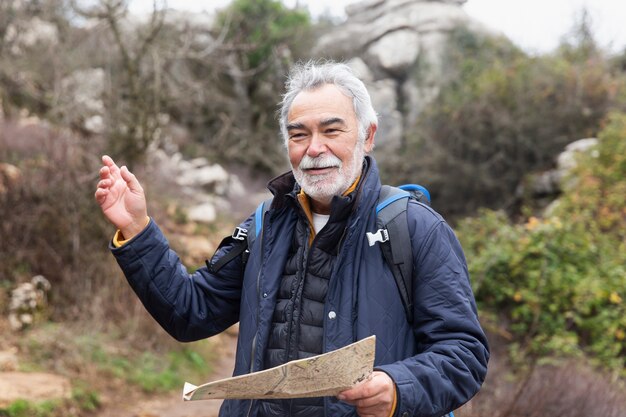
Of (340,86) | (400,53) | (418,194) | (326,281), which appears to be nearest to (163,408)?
(326,281)

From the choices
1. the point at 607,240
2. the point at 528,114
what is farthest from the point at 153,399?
the point at 528,114

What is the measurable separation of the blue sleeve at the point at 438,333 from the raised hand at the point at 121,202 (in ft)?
2.98

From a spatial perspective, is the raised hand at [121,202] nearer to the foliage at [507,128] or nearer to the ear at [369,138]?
the ear at [369,138]

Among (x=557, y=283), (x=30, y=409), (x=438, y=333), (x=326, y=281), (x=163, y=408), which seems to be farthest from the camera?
(x=557, y=283)

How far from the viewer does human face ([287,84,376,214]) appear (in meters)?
1.96

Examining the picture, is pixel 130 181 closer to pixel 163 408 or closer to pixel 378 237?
pixel 378 237

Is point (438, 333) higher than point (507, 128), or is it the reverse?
point (507, 128)

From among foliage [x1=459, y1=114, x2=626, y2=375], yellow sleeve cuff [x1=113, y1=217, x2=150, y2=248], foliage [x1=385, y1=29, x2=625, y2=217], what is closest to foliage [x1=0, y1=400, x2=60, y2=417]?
yellow sleeve cuff [x1=113, y1=217, x2=150, y2=248]

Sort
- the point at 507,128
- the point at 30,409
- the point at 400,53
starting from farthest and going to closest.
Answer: the point at 400,53 < the point at 507,128 < the point at 30,409

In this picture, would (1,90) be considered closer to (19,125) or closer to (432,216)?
(19,125)

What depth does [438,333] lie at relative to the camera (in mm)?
1725

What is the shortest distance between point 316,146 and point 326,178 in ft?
0.35

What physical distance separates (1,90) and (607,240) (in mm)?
9711

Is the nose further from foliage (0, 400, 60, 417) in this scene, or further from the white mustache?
foliage (0, 400, 60, 417)
